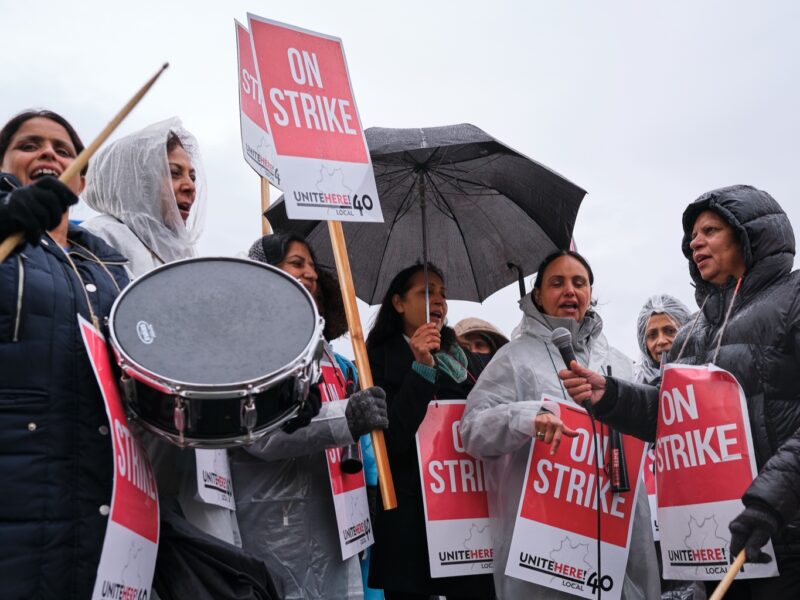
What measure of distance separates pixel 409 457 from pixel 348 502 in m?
0.70

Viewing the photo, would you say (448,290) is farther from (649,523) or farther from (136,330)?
(136,330)

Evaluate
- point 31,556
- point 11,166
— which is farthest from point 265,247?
point 31,556

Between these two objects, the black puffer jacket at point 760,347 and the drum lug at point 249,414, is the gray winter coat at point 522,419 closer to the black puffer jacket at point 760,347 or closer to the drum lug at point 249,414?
the black puffer jacket at point 760,347

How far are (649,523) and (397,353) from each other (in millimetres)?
1546

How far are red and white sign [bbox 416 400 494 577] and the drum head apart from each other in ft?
7.01

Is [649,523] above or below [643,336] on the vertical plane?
below

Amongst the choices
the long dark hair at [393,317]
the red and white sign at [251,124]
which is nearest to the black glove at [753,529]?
the long dark hair at [393,317]

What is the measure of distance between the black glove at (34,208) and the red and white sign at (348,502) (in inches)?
71.0

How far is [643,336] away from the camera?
7195 mm

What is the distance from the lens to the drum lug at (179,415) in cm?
247

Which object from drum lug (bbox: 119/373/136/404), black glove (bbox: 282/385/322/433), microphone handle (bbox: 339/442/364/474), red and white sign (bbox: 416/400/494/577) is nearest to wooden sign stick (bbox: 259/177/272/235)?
red and white sign (bbox: 416/400/494/577)

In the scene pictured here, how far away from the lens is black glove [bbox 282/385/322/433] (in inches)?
118

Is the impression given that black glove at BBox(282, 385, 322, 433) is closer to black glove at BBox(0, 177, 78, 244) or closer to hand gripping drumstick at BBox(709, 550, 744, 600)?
black glove at BBox(0, 177, 78, 244)

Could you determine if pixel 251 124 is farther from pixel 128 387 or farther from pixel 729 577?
pixel 729 577
